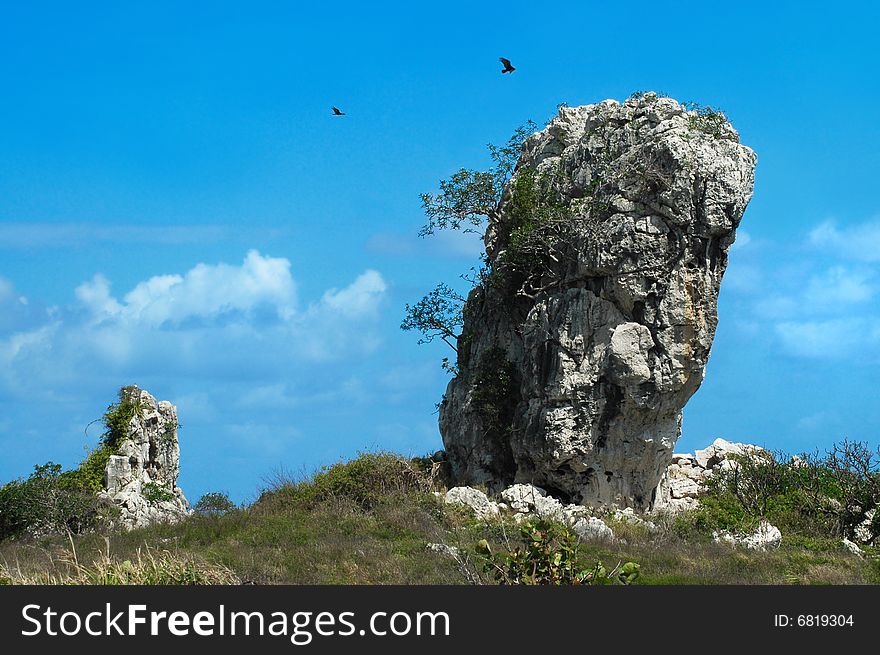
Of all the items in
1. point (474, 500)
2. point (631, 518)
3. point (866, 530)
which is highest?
point (474, 500)

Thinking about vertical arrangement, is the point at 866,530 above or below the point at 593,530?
above

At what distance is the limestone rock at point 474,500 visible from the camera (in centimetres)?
2555

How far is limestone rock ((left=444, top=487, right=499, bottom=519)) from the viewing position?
2555cm

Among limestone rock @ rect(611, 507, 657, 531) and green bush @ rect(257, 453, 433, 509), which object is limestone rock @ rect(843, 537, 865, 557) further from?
green bush @ rect(257, 453, 433, 509)

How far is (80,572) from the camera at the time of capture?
15203mm

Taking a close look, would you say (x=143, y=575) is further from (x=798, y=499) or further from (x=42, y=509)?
(x=798, y=499)

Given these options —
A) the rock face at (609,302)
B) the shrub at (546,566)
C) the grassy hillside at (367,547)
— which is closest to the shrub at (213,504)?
the grassy hillside at (367,547)

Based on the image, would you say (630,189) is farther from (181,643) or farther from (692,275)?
(181,643)

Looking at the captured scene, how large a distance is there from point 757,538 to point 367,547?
9.83 m

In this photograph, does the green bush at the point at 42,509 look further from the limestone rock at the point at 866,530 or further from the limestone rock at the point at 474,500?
the limestone rock at the point at 866,530

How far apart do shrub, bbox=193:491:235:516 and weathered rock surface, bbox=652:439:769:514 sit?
1193cm

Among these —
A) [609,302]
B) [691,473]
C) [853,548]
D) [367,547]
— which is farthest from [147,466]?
[853,548]

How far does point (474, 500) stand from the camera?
26391mm

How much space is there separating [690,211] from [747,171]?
6.41ft
